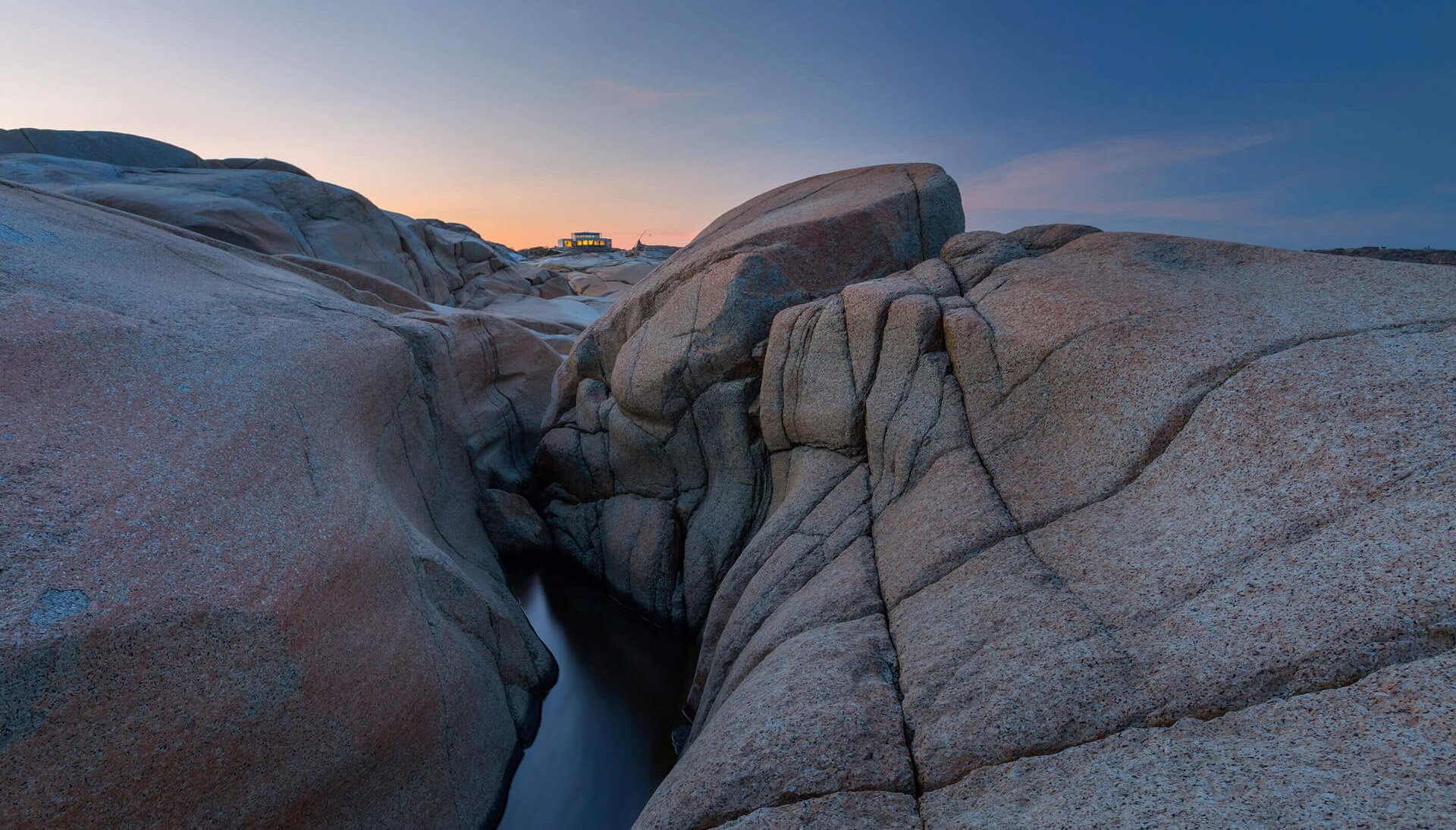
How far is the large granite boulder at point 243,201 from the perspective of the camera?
59.3ft

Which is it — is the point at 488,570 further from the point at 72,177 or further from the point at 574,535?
the point at 72,177

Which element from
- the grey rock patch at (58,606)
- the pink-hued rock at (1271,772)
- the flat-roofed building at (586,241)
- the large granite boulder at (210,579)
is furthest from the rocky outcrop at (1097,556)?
the flat-roofed building at (586,241)

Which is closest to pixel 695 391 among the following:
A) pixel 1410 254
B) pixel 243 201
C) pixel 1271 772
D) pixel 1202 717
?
pixel 1202 717

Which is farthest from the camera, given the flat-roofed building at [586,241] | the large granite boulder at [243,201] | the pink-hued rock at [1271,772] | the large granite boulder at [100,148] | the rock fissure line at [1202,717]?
the flat-roofed building at [586,241]

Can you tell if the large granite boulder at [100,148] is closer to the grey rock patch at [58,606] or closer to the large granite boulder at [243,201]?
the large granite boulder at [243,201]

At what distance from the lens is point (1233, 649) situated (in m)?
2.88

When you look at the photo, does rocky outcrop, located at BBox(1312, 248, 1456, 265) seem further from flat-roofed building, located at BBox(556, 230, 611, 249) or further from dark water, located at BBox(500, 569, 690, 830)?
flat-roofed building, located at BBox(556, 230, 611, 249)

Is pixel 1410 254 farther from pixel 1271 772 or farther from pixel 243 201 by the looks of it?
pixel 243 201

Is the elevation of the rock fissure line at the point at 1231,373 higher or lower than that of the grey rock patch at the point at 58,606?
higher

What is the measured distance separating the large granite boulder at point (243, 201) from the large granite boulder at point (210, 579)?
11.5 meters

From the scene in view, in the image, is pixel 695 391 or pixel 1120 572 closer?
pixel 1120 572

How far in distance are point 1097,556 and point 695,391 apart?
5.57 m

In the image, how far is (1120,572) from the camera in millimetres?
3730

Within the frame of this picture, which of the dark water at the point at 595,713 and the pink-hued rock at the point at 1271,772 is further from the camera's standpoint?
the dark water at the point at 595,713
